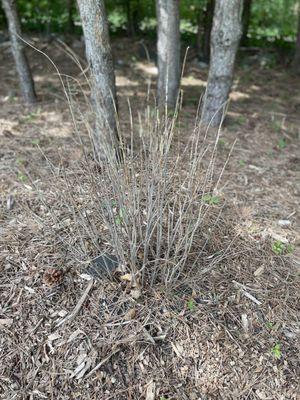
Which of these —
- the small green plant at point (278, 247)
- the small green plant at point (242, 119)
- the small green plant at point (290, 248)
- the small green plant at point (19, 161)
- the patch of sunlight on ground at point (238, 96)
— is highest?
the small green plant at point (19, 161)

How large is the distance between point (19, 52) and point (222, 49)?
6.86 feet

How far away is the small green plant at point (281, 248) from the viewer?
2547 mm

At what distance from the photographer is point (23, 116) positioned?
397cm

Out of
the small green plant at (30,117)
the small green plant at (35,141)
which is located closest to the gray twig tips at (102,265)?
the small green plant at (35,141)

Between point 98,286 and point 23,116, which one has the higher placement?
point 23,116

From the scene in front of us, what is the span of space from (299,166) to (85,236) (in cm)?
222

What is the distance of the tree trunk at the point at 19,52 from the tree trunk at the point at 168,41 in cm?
141

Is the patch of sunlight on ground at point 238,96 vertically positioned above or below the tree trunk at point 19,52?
below

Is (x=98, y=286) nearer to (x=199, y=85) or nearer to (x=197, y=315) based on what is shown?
(x=197, y=315)

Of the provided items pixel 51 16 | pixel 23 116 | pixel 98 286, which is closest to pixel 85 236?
pixel 98 286

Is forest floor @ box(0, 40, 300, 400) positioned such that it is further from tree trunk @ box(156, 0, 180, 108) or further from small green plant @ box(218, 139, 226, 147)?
tree trunk @ box(156, 0, 180, 108)

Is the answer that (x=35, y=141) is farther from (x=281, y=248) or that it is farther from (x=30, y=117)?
(x=281, y=248)

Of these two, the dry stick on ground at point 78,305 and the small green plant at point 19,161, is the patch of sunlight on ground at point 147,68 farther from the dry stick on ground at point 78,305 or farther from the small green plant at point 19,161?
the dry stick on ground at point 78,305

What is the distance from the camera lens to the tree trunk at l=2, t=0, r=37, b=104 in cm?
366
